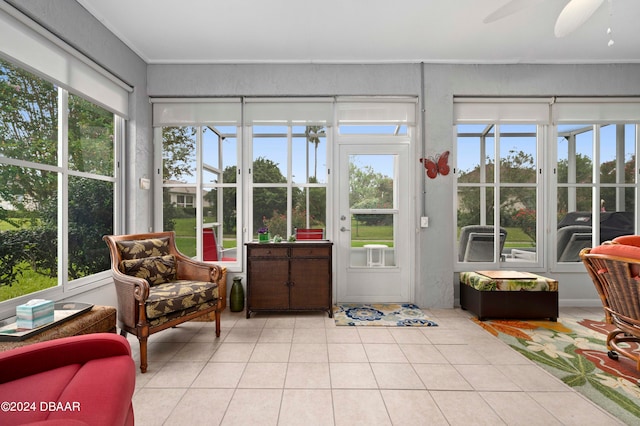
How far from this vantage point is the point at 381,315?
3520 millimetres

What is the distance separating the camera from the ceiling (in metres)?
2.78

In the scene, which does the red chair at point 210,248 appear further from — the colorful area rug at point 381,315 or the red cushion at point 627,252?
the red cushion at point 627,252

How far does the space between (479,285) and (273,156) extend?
9.30ft

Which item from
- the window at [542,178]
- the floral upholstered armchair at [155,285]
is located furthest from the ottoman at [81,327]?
the window at [542,178]

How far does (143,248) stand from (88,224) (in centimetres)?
68

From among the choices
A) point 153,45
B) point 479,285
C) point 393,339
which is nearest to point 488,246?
point 479,285

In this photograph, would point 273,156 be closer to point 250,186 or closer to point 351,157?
point 250,186

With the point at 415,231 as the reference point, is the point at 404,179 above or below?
above

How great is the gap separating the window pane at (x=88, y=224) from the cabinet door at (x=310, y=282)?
1.99 metres

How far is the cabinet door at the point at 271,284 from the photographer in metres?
3.44

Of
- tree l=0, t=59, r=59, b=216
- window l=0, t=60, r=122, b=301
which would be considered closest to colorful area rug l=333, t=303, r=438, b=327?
window l=0, t=60, r=122, b=301

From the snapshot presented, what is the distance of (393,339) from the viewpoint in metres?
2.88

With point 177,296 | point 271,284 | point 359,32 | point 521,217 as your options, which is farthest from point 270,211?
point 521,217

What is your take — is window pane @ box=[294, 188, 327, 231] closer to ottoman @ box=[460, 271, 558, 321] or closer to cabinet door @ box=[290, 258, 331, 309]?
cabinet door @ box=[290, 258, 331, 309]
